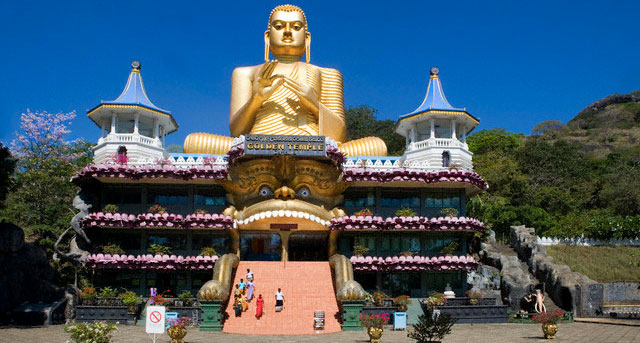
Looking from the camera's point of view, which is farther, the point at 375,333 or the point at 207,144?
the point at 207,144

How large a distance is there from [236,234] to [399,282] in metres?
9.84

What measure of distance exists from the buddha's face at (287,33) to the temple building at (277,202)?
3.42 metres

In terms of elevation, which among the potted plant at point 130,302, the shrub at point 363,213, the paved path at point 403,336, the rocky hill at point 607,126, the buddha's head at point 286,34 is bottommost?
the paved path at point 403,336

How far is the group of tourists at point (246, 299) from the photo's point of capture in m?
27.5

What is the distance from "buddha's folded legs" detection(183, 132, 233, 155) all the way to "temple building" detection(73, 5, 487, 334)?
0.24 ft

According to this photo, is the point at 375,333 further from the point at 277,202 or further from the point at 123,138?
the point at 123,138

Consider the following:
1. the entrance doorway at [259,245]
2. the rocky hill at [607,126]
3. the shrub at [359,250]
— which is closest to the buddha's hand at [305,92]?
the entrance doorway at [259,245]

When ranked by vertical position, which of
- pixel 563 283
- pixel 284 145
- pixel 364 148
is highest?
pixel 364 148

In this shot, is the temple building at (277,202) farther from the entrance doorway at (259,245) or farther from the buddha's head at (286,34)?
the buddha's head at (286,34)

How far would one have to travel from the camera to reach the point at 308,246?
37.1 meters

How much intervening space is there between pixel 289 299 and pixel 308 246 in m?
8.00

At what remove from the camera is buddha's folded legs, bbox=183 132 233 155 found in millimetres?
39219

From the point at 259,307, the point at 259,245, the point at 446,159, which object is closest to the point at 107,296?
the point at 259,245

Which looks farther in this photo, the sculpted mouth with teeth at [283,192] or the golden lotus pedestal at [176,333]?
the sculpted mouth with teeth at [283,192]
